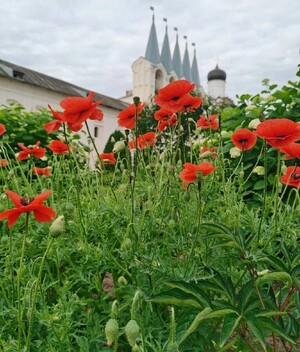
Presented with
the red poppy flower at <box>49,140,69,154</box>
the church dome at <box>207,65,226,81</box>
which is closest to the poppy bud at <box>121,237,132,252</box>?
the red poppy flower at <box>49,140,69,154</box>

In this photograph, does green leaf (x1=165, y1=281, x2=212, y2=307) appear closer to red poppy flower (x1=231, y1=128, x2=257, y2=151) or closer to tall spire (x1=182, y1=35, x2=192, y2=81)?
red poppy flower (x1=231, y1=128, x2=257, y2=151)

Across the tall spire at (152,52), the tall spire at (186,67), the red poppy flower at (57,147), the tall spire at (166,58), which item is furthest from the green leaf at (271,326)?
the tall spire at (186,67)

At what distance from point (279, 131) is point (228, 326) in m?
0.56

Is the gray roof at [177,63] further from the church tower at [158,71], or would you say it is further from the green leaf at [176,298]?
the green leaf at [176,298]

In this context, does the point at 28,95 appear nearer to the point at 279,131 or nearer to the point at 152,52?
the point at 152,52

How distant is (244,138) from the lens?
1553 millimetres

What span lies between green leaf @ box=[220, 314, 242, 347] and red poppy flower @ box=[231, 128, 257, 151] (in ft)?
2.39

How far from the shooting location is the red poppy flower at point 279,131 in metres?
1.20

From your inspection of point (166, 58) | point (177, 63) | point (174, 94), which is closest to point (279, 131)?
point (174, 94)

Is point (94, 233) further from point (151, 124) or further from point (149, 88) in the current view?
point (149, 88)

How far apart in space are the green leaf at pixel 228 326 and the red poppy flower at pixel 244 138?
0.73m

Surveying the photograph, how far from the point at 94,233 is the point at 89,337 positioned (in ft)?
1.28

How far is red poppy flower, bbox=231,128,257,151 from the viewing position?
1533 mm

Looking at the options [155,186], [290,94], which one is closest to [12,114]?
[290,94]
